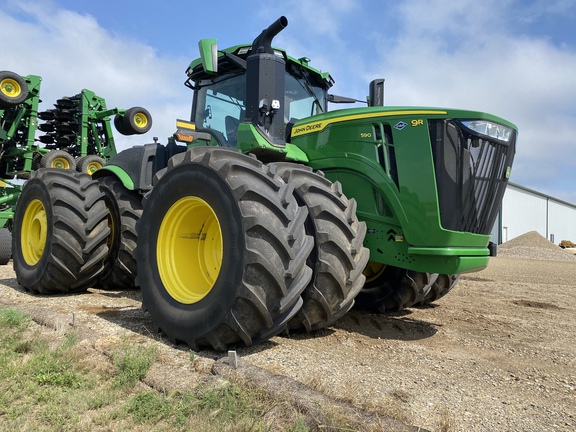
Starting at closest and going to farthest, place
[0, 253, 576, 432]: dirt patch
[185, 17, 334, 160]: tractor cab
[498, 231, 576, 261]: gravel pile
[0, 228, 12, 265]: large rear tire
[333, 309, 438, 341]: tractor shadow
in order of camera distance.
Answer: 1. [0, 253, 576, 432]: dirt patch
2. [333, 309, 438, 341]: tractor shadow
3. [185, 17, 334, 160]: tractor cab
4. [0, 228, 12, 265]: large rear tire
5. [498, 231, 576, 261]: gravel pile

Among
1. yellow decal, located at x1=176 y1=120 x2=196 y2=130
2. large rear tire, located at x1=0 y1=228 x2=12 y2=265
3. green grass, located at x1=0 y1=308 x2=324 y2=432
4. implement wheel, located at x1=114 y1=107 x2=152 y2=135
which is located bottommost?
green grass, located at x1=0 y1=308 x2=324 y2=432

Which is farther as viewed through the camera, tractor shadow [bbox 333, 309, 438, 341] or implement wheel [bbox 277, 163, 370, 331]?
tractor shadow [bbox 333, 309, 438, 341]

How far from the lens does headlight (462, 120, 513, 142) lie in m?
3.79

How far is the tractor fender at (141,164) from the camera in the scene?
18.0 ft

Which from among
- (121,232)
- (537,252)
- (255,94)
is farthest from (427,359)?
(537,252)

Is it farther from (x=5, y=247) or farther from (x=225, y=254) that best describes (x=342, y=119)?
(x=5, y=247)

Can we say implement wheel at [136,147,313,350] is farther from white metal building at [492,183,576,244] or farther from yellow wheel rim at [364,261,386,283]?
white metal building at [492,183,576,244]

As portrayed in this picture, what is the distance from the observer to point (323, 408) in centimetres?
211

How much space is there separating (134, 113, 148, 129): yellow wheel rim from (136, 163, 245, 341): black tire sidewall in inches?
280

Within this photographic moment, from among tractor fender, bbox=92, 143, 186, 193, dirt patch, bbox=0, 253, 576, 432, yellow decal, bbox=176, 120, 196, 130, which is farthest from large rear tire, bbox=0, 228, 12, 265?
yellow decal, bbox=176, 120, 196, 130

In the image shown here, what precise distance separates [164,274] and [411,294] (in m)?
2.50

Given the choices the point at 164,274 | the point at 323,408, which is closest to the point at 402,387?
the point at 323,408

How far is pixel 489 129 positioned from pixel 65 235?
4.28 m

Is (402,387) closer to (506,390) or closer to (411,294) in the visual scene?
(506,390)
